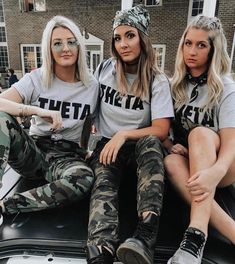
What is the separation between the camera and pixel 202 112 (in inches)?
62.7

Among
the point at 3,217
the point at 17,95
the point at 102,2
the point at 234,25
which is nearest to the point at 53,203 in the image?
the point at 3,217

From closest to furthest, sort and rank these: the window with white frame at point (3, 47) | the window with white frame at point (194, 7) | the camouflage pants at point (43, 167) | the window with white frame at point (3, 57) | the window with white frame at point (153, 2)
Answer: the camouflage pants at point (43, 167) < the window with white frame at point (194, 7) < the window with white frame at point (153, 2) < the window with white frame at point (3, 47) < the window with white frame at point (3, 57)

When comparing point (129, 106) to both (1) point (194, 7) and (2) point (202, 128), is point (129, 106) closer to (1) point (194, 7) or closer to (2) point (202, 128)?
(2) point (202, 128)

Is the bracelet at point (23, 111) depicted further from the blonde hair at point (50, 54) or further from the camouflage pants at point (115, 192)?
the camouflage pants at point (115, 192)

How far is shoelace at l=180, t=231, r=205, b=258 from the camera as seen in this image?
1.07 meters

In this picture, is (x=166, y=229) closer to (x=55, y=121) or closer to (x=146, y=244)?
(x=146, y=244)

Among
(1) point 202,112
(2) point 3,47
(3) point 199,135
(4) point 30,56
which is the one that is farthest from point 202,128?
(2) point 3,47

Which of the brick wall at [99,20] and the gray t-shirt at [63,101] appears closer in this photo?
the gray t-shirt at [63,101]

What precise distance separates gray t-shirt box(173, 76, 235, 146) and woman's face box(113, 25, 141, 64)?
403 millimetres

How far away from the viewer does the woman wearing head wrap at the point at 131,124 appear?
1186 mm

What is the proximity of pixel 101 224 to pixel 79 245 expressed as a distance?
134 millimetres

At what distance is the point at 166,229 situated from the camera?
51.1 inches

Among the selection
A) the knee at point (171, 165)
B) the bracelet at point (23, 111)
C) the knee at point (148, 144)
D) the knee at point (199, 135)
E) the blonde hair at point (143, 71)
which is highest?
the blonde hair at point (143, 71)

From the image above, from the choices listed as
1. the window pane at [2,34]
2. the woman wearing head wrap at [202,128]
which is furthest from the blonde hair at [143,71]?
the window pane at [2,34]
